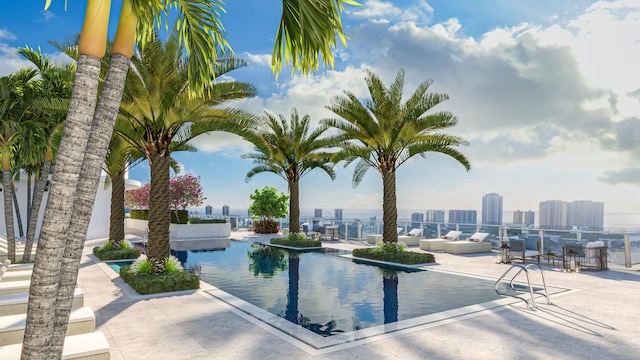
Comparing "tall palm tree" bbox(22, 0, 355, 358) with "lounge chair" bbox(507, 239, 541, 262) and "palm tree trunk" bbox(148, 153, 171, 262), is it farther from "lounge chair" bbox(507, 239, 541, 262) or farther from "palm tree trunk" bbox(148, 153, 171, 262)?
"lounge chair" bbox(507, 239, 541, 262)

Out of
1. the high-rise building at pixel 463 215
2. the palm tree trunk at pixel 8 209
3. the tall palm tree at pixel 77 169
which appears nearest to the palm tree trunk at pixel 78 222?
the tall palm tree at pixel 77 169

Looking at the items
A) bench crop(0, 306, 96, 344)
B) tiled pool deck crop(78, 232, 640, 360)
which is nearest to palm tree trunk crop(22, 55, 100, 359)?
tiled pool deck crop(78, 232, 640, 360)

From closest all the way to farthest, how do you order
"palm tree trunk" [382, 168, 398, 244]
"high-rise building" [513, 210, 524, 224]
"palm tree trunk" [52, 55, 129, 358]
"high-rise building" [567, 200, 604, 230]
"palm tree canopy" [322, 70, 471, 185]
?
"palm tree trunk" [52, 55, 129, 358] < "palm tree canopy" [322, 70, 471, 185] < "palm tree trunk" [382, 168, 398, 244] < "high-rise building" [513, 210, 524, 224] < "high-rise building" [567, 200, 604, 230]

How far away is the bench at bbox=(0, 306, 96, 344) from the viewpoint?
17.0ft

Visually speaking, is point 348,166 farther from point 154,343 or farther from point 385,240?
point 154,343

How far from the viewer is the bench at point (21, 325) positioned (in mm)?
5188

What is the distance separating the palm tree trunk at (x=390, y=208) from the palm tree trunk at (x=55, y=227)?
13122 mm

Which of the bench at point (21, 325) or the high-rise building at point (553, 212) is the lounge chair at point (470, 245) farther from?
the high-rise building at point (553, 212)

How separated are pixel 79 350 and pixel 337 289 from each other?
21.4 ft

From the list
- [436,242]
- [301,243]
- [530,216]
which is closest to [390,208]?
[436,242]

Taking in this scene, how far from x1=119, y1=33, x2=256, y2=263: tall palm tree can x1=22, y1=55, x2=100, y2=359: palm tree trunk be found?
6715 mm

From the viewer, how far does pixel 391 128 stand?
14.8 meters

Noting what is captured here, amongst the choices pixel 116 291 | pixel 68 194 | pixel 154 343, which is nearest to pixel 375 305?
pixel 154 343

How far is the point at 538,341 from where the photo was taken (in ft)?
19.6
